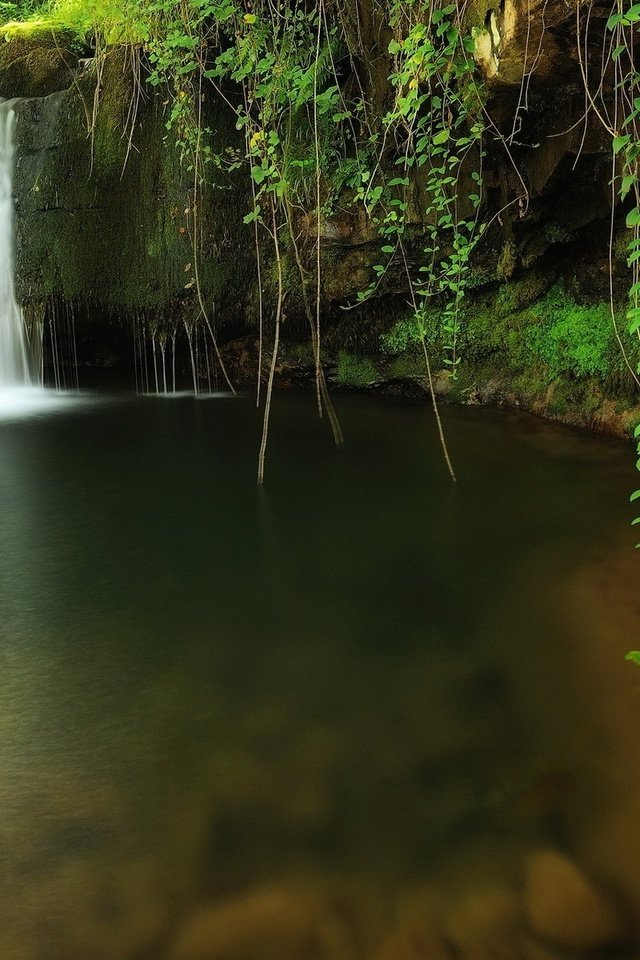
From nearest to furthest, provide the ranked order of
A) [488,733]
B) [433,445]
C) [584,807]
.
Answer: [584,807] → [488,733] → [433,445]

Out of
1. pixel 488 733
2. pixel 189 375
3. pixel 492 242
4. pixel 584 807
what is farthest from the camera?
pixel 189 375

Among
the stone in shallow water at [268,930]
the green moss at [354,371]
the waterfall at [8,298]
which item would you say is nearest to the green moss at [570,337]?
the green moss at [354,371]

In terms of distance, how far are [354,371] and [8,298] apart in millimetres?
3389

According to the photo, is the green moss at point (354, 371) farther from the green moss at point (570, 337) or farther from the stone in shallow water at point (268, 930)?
the stone in shallow water at point (268, 930)

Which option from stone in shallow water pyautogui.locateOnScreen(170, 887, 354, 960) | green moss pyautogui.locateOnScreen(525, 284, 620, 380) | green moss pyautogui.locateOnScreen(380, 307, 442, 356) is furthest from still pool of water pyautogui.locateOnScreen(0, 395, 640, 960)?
green moss pyautogui.locateOnScreen(380, 307, 442, 356)

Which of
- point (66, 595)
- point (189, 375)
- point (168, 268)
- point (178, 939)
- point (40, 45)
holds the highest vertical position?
point (40, 45)

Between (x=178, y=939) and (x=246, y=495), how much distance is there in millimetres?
3149

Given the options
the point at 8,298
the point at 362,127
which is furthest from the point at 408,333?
the point at 8,298

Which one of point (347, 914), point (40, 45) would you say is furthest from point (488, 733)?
point (40, 45)

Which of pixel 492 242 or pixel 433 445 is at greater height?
pixel 492 242

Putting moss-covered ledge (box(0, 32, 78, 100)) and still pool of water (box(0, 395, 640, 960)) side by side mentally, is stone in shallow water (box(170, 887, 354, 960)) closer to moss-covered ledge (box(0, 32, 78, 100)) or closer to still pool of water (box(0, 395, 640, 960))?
still pool of water (box(0, 395, 640, 960))

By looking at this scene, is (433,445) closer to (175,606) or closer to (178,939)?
(175,606)

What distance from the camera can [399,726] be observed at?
99.7 inches

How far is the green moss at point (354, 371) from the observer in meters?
7.84
